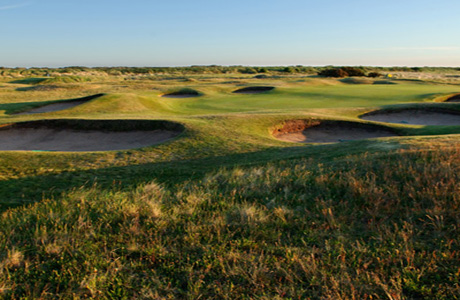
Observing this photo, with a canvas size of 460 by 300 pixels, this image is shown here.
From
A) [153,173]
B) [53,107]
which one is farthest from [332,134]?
[53,107]

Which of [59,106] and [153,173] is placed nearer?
[153,173]

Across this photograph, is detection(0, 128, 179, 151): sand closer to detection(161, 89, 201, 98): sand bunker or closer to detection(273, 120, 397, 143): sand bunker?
detection(273, 120, 397, 143): sand bunker

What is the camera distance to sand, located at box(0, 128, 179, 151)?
15.3 m

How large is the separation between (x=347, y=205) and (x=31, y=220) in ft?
18.5

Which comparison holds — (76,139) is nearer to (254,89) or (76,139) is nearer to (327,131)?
(327,131)

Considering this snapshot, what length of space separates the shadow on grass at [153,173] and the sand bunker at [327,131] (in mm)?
5748

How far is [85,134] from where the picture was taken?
1689 cm

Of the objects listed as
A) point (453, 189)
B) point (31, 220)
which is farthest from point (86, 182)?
point (453, 189)

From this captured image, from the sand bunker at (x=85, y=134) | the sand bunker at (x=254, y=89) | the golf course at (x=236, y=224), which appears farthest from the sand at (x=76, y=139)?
the sand bunker at (x=254, y=89)

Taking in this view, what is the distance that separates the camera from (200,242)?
493cm

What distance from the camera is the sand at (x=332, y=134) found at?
17125 mm

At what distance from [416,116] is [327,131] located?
911cm

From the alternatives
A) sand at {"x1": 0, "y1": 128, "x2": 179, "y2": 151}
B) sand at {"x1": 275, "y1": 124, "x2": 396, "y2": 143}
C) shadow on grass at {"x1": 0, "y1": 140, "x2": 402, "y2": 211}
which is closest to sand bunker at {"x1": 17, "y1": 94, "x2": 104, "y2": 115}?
sand at {"x1": 0, "y1": 128, "x2": 179, "y2": 151}

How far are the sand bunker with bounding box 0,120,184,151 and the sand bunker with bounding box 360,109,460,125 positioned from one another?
14221 mm
